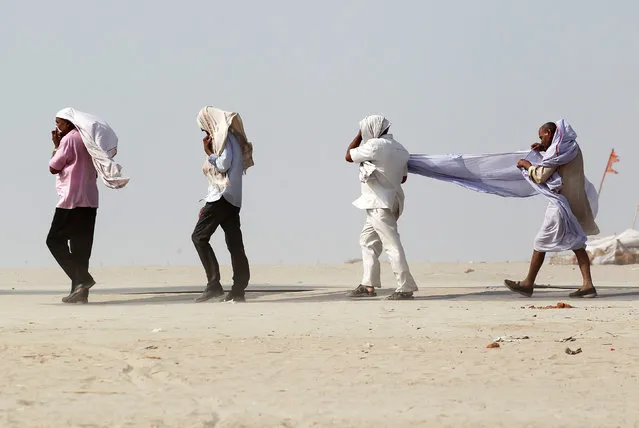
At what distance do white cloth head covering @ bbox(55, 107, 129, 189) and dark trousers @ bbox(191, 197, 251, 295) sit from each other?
95 cm

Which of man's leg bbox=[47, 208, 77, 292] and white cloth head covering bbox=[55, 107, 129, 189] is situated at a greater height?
white cloth head covering bbox=[55, 107, 129, 189]

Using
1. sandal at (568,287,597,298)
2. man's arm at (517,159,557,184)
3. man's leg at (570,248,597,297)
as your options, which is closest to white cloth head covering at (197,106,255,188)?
man's arm at (517,159,557,184)

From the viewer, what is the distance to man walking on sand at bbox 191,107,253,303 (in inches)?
492

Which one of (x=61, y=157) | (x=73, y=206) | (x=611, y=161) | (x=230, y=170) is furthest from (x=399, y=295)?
(x=611, y=161)

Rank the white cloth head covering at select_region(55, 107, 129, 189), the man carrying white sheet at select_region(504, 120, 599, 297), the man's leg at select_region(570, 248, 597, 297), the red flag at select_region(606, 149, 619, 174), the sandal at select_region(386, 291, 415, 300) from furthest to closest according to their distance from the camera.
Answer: the red flag at select_region(606, 149, 619, 174) → the man's leg at select_region(570, 248, 597, 297) → the man carrying white sheet at select_region(504, 120, 599, 297) → the sandal at select_region(386, 291, 415, 300) → the white cloth head covering at select_region(55, 107, 129, 189)

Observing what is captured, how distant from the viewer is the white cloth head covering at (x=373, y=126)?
496 inches

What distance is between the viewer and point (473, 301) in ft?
41.2

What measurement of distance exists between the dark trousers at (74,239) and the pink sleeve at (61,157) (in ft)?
1.54

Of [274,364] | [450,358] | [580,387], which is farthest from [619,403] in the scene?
[274,364]

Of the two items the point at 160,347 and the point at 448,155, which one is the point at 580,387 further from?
the point at 448,155

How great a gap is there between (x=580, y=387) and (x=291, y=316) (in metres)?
4.33

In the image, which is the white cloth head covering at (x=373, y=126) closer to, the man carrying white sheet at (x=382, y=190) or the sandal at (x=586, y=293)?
the man carrying white sheet at (x=382, y=190)

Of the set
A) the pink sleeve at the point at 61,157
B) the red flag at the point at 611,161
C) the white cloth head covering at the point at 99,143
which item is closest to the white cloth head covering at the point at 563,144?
the white cloth head covering at the point at 99,143

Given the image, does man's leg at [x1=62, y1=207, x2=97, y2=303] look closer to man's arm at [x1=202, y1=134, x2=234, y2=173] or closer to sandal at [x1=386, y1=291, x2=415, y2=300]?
man's arm at [x1=202, y1=134, x2=234, y2=173]
